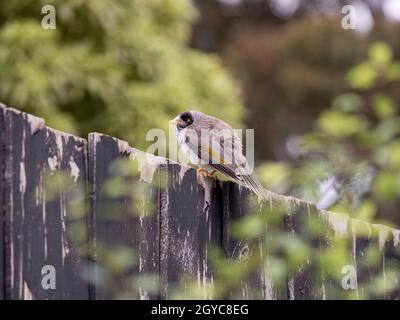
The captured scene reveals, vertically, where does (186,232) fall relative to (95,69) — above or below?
below

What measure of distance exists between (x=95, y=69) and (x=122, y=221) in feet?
22.6

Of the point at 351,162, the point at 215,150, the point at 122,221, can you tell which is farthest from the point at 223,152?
the point at 122,221

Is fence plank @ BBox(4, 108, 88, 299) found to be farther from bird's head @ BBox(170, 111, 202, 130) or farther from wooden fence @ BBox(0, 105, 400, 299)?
bird's head @ BBox(170, 111, 202, 130)

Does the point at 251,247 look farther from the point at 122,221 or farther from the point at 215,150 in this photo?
the point at 215,150

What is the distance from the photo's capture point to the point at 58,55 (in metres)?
8.96

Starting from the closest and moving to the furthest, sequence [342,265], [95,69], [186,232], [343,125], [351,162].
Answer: [186,232]
[342,265]
[343,125]
[351,162]
[95,69]

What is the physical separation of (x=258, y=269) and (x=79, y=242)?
3.42 ft

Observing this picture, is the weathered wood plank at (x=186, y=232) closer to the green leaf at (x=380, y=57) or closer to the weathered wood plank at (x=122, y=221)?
the weathered wood plank at (x=122, y=221)

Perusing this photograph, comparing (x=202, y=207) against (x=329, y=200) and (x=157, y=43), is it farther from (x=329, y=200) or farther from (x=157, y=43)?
(x=157, y=43)

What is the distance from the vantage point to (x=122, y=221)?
8.18ft

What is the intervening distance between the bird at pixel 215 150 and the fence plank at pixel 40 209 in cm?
157

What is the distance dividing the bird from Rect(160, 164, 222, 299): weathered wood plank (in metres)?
0.74

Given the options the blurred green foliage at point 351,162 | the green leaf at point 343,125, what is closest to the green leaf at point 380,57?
the blurred green foliage at point 351,162

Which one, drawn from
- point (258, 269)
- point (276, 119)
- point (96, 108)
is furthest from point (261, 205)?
point (276, 119)
